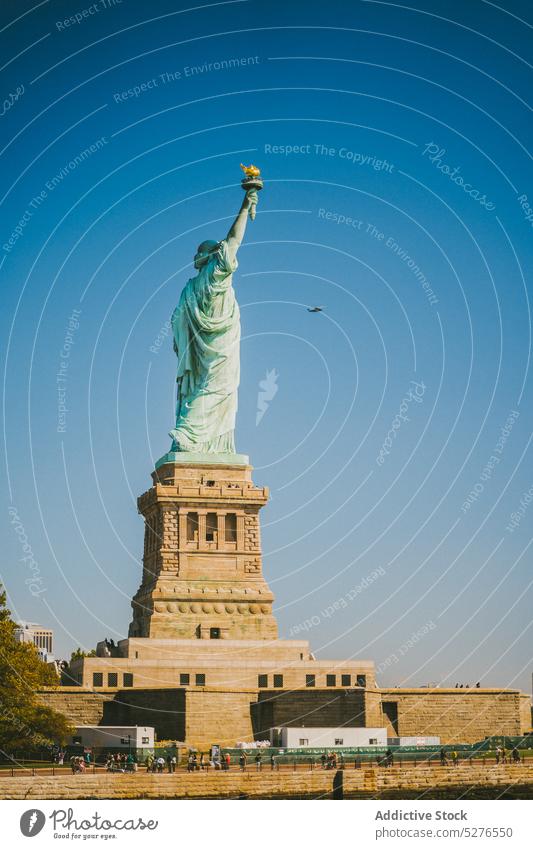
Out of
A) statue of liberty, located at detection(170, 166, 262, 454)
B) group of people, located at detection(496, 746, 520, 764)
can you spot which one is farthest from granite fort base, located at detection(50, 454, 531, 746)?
group of people, located at detection(496, 746, 520, 764)

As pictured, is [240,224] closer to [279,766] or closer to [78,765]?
[279,766]

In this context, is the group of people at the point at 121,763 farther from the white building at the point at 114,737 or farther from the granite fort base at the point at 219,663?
the granite fort base at the point at 219,663

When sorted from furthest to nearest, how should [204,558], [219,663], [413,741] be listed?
[204,558] < [219,663] < [413,741]

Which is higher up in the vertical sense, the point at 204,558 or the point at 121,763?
the point at 204,558

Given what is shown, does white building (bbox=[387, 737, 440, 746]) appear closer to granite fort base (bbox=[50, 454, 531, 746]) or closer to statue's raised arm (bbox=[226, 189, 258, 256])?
granite fort base (bbox=[50, 454, 531, 746])

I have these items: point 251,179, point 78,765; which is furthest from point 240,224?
point 78,765
